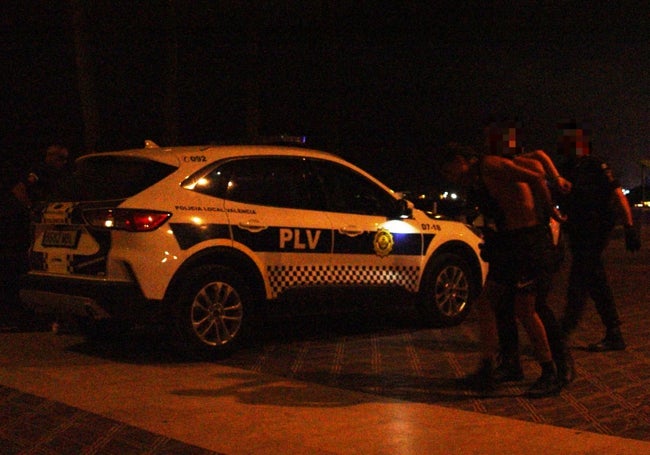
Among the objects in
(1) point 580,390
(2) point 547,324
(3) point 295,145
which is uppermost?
(3) point 295,145

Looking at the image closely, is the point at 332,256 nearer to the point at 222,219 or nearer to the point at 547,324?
the point at 222,219

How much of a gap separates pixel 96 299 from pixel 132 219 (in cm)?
68

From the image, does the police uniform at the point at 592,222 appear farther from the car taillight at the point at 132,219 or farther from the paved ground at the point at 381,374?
the car taillight at the point at 132,219

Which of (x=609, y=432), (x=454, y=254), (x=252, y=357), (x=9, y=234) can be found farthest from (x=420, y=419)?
(x=9, y=234)

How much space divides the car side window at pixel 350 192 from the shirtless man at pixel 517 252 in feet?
7.55

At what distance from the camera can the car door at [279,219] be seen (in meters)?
7.74

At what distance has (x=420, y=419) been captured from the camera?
565cm

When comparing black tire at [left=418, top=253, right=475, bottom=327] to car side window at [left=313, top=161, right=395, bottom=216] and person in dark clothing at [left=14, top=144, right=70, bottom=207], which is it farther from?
person in dark clothing at [left=14, top=144, right=70, bottom=207]

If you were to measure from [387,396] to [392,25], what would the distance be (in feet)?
46.2

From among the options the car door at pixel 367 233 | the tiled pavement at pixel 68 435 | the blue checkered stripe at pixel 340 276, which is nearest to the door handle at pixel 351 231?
the car door at pixel 367 233

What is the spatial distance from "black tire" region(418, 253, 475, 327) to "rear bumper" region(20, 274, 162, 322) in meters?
2.92

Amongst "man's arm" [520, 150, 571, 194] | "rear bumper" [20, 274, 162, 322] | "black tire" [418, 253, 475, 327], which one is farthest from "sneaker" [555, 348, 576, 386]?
"rear bumper" [20, 274, 162, 322]

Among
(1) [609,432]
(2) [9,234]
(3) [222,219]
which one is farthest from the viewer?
(2) [9,234]

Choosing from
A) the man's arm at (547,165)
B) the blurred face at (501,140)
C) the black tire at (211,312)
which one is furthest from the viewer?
the black tire at (211,312)
